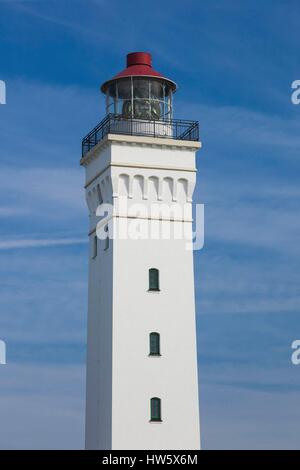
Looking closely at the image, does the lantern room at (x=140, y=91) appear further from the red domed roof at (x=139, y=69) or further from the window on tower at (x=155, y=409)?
the window on tower at (x=155, y=409)

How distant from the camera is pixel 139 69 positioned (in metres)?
67.2

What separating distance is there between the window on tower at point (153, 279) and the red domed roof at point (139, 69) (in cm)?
872

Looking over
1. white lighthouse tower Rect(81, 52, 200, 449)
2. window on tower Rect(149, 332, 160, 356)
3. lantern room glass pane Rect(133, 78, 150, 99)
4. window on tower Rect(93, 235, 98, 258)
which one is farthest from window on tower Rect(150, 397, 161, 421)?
lantern room glass pane Rect(133, 78, 150, 99)

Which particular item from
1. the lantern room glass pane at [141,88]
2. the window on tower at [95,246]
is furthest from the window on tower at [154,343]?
the lantern room glass pane at [141,88]

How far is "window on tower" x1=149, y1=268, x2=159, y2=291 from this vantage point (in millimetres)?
64438

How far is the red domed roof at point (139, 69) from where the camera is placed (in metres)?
66.9

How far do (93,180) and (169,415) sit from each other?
445 inches

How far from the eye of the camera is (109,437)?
6253cm

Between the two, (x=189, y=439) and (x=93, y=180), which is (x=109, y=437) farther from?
(x=93, y=180)

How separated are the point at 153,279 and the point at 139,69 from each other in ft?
31.6

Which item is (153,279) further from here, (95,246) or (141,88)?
(141,88)

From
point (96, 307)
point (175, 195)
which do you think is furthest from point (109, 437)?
point (175, 195)

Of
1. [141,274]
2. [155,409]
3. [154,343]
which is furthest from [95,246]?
[155,409]
